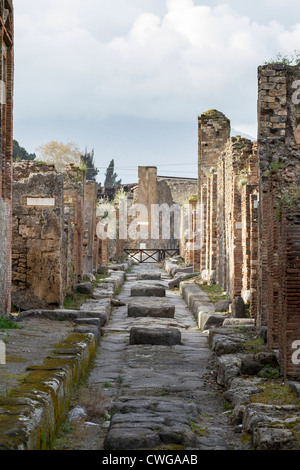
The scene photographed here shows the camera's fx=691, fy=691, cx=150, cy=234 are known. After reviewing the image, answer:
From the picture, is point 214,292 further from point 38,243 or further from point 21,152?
Result: point 21,152

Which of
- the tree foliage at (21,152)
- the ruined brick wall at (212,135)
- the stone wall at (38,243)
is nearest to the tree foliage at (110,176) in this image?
the tree foliage at (21,152)

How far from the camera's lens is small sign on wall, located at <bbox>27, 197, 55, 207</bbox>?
13961 mm

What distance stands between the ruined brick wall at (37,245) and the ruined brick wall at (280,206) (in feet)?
14.3

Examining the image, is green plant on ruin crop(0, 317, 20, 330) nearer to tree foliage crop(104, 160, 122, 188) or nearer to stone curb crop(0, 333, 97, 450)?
stone curb crop(0, 333, 97, 450)

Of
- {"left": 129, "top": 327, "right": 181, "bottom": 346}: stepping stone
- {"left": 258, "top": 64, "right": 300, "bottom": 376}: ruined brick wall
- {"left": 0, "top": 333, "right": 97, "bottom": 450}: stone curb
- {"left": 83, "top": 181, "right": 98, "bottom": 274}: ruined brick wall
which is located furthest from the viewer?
{"left": 83, "top": 181, "right": 98, "bottom": 274}: ruined brick wall

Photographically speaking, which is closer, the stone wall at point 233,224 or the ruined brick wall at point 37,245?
the ruined brick wall at point 37,245

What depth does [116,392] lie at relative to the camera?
838 cm

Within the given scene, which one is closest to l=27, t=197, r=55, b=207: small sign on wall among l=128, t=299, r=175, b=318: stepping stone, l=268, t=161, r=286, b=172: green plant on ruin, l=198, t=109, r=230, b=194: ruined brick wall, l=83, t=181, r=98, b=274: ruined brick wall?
l=128, t=299, r=175, b=318: stepping stone

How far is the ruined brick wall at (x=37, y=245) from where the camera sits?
13.7 meters

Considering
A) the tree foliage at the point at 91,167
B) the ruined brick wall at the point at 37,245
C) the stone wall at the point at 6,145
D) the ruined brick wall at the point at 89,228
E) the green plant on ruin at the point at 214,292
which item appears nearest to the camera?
the stone wall at the point at 6,145

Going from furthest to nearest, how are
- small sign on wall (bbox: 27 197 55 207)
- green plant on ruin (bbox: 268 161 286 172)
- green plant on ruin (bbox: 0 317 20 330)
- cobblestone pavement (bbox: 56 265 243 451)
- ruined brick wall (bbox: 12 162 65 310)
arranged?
small sign on wall (bbox: 27 197 55 207) < ruined brick wall (bbox: 12 162 65 310) < green plant on ruin (bbox: 0 317 20 330) < green plant on ruin (bbox: 268 161 286 172) < cobblestone pavement (bbox: 56 265 243 451)

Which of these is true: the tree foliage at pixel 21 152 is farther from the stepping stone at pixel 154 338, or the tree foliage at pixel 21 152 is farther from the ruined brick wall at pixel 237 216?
the stepping stone at pixel 154 338

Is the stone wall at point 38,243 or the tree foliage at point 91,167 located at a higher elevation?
the tree foliage at point 91,167
